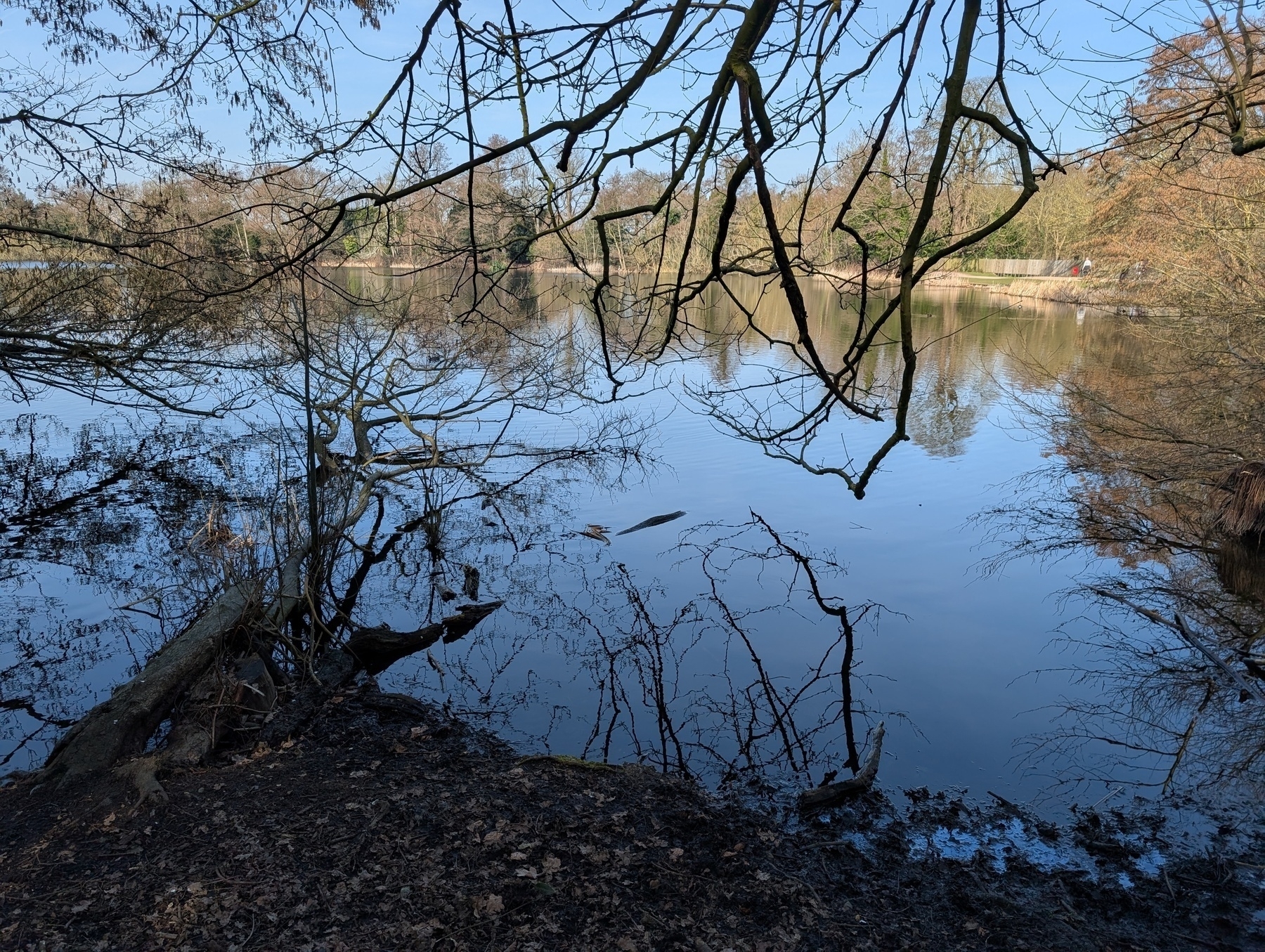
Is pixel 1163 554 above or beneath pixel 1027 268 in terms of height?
beneath

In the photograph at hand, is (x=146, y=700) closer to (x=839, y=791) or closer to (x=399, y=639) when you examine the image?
(x=399, y=639)

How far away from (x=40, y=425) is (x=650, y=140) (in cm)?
1584

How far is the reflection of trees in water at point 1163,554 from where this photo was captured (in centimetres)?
515

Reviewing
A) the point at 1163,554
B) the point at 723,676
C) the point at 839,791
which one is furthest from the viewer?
the point at 1163,554

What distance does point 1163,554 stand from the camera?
29.1ft

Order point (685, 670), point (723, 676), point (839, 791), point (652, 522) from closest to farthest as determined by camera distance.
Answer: point (839, 791), point (723, 676), point (685, 670), point (652, 522)

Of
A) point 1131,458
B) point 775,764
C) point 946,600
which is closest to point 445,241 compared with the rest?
point 775,764

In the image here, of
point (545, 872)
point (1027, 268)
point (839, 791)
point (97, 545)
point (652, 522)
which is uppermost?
point (1027, 268)

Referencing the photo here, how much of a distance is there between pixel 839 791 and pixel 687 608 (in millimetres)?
3136

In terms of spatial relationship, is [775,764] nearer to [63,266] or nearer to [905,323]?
[905,323]

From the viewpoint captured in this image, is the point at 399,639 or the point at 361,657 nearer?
the point at 361,657

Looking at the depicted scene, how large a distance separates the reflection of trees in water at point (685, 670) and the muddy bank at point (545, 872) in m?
0.75

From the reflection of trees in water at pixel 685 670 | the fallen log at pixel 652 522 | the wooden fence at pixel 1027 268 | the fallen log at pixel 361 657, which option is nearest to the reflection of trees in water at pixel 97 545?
the fallen log at pixel 361 657

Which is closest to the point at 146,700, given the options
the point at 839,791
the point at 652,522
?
the point at 839,791
